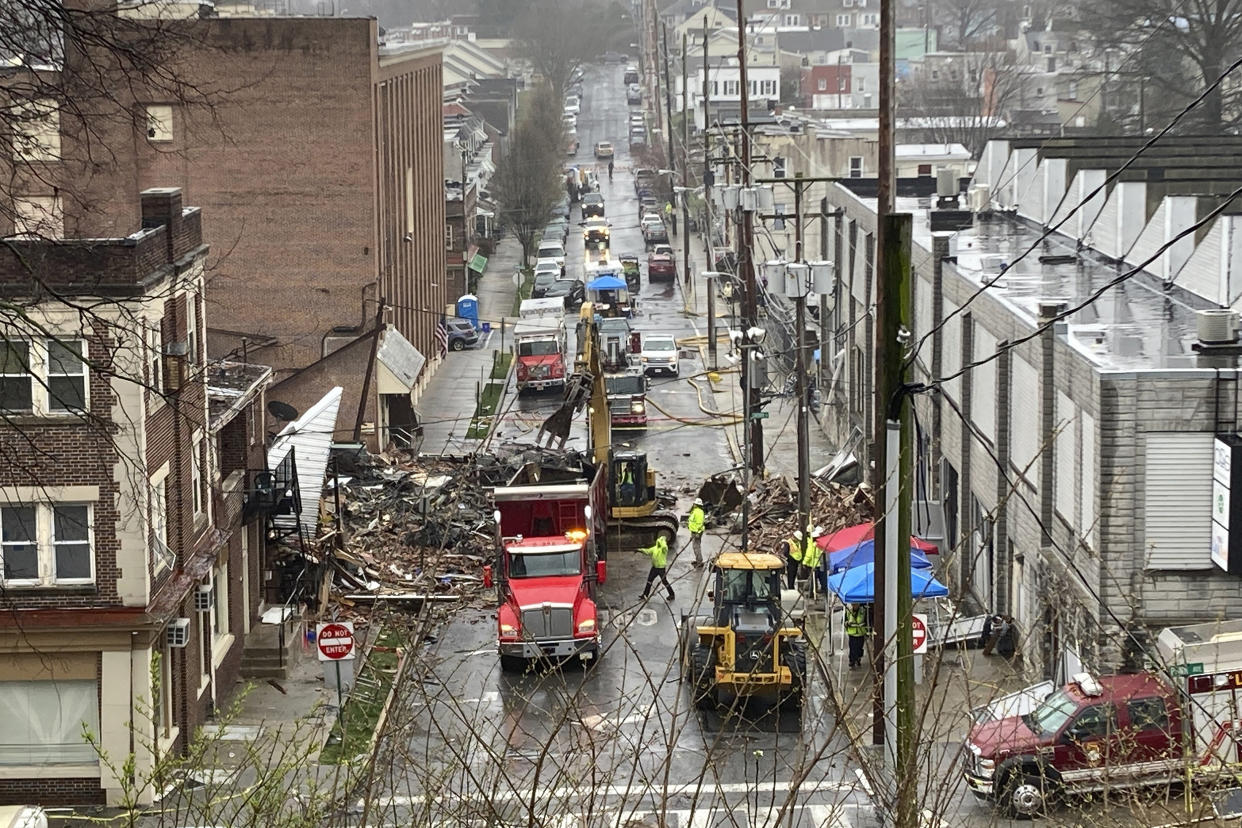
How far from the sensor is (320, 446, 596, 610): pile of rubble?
31.9 metres

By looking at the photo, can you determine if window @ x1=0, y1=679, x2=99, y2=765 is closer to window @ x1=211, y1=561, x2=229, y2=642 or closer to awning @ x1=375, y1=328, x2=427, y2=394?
window @ x1=211, y1=561, x2=229, y2=642

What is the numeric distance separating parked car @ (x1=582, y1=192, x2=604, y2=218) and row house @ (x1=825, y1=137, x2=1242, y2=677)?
222ft

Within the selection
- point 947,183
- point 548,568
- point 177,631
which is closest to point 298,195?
point 947,183

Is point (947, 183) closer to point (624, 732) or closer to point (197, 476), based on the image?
point (197, 476)

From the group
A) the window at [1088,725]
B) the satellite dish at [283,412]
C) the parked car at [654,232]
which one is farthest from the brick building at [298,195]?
the parked car at [654,232]

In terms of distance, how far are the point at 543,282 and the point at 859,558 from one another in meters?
52.3

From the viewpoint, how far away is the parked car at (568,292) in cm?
7500

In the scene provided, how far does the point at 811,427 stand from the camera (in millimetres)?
49219

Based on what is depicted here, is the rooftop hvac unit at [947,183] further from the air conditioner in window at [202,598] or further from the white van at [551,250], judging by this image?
the white van at [551,250]

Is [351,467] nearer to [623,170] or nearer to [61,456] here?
[61,456]

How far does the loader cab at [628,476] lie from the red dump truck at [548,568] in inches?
134

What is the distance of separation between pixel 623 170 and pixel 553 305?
75.1 m

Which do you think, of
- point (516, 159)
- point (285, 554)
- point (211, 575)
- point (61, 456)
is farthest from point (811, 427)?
point (516, 159)

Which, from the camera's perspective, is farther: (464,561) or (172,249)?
(464,561)
